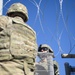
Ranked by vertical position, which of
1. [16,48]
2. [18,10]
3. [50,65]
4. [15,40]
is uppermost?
[18,10]

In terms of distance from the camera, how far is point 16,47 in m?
3.85

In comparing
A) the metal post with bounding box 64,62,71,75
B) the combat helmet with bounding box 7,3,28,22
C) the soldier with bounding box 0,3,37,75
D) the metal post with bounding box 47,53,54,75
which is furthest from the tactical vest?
the metal post with bounding box 64,62,71,75

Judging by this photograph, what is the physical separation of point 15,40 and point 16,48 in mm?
136

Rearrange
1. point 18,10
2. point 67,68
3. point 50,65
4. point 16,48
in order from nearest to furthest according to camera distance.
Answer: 1. point 16,48
2. point 18,10
3. point 50,65
4. point 67,68

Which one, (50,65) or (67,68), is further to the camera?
(67,68)

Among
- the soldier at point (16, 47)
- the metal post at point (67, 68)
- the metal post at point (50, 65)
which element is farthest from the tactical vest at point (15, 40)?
the metal post at point (67, 68)

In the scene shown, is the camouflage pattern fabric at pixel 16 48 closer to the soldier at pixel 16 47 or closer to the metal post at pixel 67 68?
the soldier at pixel 16 47

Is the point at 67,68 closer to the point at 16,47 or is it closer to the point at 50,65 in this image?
the point at 50,65

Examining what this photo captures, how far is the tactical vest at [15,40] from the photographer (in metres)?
3.78

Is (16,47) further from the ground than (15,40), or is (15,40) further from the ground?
(15,40)

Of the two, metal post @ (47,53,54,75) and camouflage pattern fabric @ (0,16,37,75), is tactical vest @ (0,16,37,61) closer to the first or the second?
camouflage pattern fabric @ (0,16,37,75)

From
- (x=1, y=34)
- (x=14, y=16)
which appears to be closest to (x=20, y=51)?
(x=1, y=34)

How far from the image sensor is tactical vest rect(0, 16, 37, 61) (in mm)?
3775

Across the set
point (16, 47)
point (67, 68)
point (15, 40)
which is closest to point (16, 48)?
point (16, 47)
